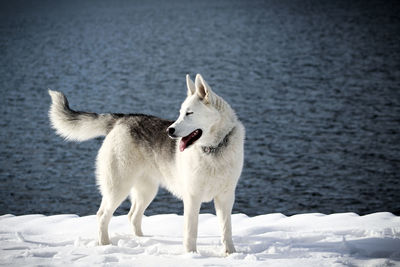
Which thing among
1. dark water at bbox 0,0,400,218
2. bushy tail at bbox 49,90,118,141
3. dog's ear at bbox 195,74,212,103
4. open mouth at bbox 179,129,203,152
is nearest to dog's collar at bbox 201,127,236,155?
open mouth at bbox 179,129,203,152

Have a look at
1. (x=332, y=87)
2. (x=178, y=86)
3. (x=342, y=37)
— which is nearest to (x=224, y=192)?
(x=332, y=87)

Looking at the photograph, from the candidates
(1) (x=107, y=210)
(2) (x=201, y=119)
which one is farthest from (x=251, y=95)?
(2) (x=201, y=119)

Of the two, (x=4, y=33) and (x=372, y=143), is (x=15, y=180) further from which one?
(x=4, y=33)

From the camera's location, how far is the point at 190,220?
17.8 feet

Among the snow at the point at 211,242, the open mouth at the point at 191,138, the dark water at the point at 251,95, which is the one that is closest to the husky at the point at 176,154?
the open mouth at the point at 191,138

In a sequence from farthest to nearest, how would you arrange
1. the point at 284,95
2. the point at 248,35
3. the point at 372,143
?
1. the point at 248,35
2. the point at 284,95
3. the point at 372,143

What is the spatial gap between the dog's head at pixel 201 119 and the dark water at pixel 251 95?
6041 mm

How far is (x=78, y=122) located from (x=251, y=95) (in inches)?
727

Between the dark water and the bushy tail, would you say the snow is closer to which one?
the bushy tail

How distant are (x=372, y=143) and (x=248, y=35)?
3379 centimetres

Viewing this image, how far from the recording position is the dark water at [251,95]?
12.5 metres

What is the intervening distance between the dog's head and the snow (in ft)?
4.61

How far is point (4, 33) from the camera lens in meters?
54.2

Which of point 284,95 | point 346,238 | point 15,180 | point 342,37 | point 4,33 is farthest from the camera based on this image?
point 4,33
